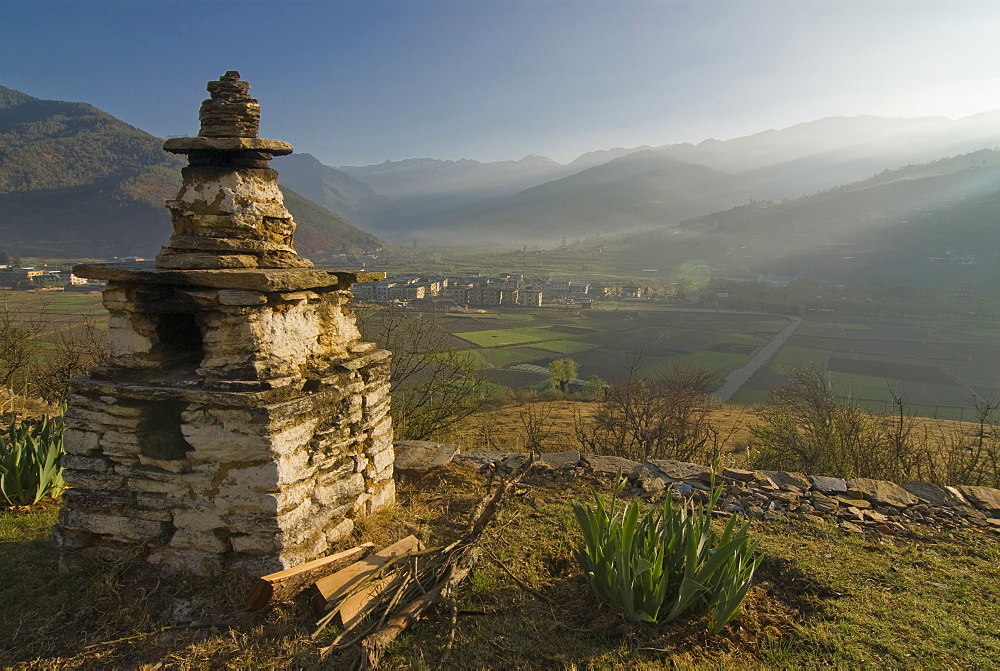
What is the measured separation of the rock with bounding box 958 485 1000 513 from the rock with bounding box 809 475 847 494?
1.26 metres

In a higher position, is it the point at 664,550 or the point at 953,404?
the point at 664,550

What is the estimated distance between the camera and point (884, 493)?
5750mm

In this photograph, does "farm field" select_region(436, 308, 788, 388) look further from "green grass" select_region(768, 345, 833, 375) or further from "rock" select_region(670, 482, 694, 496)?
"rock" select_region(670, 482, 694, 496)

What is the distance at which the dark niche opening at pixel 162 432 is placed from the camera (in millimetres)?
3549

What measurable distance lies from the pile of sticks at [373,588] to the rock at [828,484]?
4.53 metres

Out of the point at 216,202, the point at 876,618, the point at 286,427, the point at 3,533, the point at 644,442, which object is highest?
the point at 216,202

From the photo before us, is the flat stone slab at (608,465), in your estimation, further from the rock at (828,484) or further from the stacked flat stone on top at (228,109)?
the stacked flat stone on top at (228,109)

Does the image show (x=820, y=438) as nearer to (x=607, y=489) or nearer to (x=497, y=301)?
(x=607, y=489)

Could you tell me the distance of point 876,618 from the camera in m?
3.56

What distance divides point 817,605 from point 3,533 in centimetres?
686

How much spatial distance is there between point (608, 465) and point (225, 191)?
5.22 meters

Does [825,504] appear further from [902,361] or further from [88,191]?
[88,191]

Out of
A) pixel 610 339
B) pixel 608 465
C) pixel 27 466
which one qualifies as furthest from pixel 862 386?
pixel 27 466

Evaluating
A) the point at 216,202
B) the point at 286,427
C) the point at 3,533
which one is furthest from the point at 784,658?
the point at 3,533
